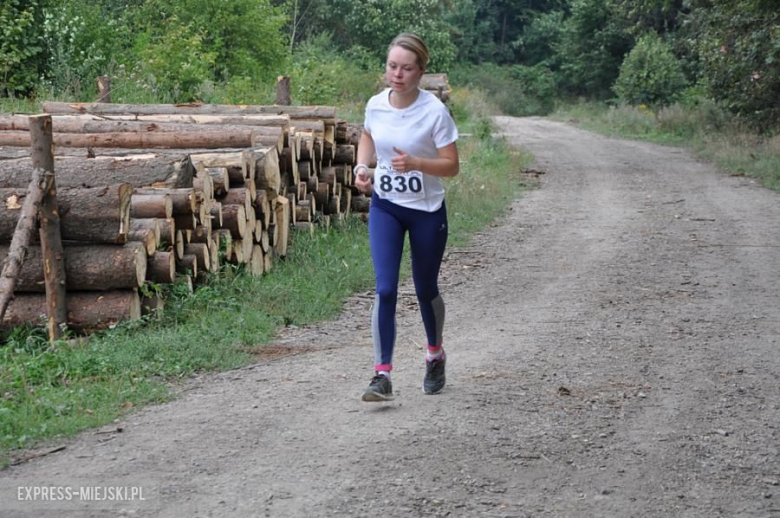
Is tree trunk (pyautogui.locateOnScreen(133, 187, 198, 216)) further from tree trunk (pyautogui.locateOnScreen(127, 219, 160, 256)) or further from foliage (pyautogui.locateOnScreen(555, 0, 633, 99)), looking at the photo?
foliage (pyautogui.locateOnScreen(555, 0, 633, 99))

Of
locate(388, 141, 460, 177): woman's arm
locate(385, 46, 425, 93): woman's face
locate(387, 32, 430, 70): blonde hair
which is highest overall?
locate(387, 32, 430, 70): blonde hair

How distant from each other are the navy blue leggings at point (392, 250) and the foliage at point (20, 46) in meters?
13.6

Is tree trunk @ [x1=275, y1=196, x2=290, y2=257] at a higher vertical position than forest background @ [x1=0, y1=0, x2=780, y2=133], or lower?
lower

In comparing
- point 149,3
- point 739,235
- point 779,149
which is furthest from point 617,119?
point 739,235

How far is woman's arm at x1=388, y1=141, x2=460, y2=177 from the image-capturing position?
17.6 ft

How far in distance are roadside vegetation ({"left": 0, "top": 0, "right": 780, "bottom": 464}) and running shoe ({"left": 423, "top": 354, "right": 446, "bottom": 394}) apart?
5.31 feet

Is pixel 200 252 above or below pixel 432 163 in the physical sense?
below

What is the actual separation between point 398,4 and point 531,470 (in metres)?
37.2

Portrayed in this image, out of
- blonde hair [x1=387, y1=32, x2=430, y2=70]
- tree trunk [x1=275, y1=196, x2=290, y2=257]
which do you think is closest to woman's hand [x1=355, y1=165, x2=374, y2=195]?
blonde hair [x1=387, y1=32, x2=430, y2=70]

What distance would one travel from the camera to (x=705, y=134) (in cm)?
2647

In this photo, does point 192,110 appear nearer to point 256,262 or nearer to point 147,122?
point 147,122

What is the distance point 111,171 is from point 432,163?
3739mm

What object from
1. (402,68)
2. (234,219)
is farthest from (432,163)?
(234,219)

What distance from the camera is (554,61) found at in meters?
57.8
